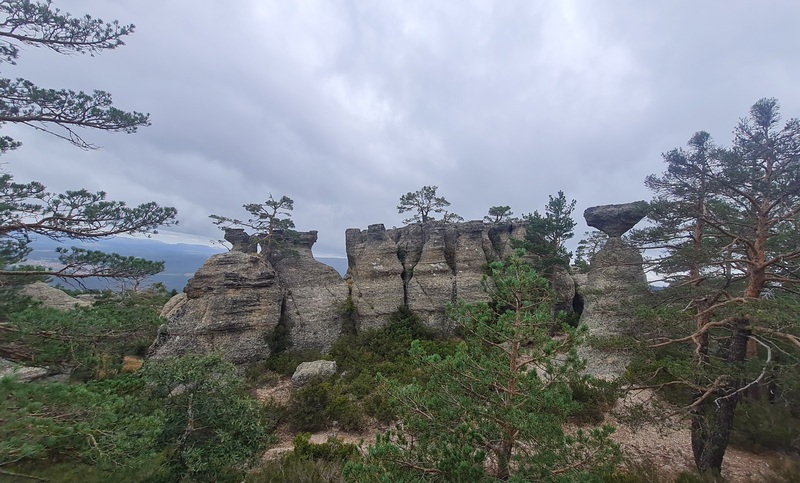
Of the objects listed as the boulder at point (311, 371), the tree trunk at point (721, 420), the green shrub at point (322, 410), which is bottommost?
the green shrub at point (322, 410)

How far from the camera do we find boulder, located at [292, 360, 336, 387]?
14.0m

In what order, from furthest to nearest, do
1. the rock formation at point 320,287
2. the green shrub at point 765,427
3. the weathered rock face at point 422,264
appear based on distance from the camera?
1. the weathered rock face at point 422,264
2. the rock formation at point 320,287
3. the green shrub at point 765,427

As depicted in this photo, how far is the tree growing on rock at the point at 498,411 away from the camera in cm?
452

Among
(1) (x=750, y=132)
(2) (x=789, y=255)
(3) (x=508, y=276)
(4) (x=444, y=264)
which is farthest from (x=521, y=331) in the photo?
(4) (x=444, y=264)

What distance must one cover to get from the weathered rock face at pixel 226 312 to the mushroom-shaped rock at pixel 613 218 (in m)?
19.9

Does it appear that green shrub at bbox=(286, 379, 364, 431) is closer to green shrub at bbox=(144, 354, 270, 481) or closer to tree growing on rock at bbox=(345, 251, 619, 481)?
green shrub at bbox=(144, 354, 270, 481)

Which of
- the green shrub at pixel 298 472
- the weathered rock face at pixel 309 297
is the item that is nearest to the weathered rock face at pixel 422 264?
the weathered rock face at pixel 309 297

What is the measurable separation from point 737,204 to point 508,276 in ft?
30.9

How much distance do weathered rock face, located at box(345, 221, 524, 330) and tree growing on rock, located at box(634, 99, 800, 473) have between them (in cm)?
1100

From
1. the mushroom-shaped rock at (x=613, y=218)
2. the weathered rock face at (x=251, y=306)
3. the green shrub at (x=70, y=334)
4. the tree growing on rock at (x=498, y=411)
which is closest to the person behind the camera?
Answer: the tree growing on rock at (x=498, y=411)

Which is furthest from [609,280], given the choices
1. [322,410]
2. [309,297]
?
[309,297]

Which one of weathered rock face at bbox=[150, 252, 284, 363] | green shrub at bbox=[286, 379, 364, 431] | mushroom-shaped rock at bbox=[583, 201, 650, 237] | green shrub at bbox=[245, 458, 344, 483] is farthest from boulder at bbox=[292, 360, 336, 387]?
mushroom-shaped rock at bbox=[583, 201, 650, 237]

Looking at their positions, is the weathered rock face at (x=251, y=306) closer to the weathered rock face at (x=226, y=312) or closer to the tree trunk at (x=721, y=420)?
the weathered rock face at (x=226, y=312)

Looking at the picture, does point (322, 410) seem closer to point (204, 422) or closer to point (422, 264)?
point (204, 422)
